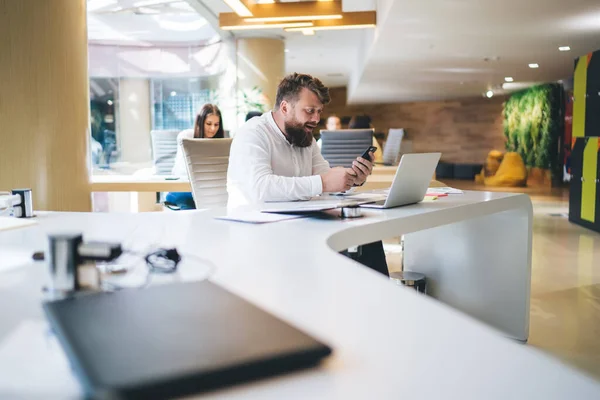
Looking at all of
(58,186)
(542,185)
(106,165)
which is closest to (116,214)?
(58,186)

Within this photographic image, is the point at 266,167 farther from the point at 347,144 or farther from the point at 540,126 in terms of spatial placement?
the point at 540,126

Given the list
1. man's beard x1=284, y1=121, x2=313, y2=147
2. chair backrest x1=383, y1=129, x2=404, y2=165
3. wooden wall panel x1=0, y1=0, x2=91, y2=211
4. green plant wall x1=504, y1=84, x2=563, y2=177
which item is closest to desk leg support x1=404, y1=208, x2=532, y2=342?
man's beard x1=284, y1=121, x2=313, y2=147

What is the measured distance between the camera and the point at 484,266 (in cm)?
353

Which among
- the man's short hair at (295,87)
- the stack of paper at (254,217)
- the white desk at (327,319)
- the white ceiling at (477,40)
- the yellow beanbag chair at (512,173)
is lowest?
the yellow beanbag chair at (512,173)

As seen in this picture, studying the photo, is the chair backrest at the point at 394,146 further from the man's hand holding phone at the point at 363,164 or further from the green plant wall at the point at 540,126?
the green plant wall at the point at 540,126

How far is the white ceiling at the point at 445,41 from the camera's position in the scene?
6855mm

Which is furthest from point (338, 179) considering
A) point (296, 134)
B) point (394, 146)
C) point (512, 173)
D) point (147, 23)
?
point (512, 173)

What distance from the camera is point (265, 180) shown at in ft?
9.16

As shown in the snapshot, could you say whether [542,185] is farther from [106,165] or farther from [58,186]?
[58,186]

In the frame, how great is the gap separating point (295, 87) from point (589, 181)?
19.9 ft

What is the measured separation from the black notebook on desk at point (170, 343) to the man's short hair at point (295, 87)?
2.22 m

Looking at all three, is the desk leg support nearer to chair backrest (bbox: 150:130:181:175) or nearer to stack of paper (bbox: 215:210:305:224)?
stack of paper (bbox: 215:210:305:224)

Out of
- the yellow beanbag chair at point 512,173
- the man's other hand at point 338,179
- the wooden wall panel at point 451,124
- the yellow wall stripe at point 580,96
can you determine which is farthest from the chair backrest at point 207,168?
the wooden wall panel at point 451,124

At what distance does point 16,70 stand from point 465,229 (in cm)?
262
